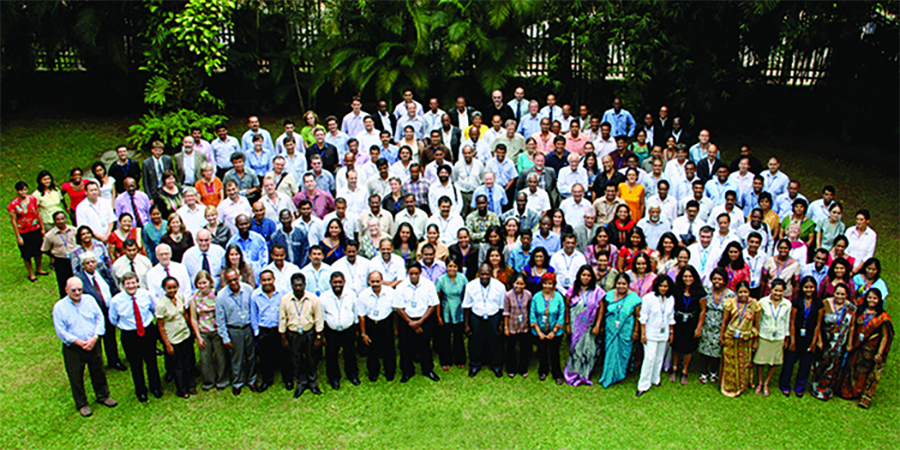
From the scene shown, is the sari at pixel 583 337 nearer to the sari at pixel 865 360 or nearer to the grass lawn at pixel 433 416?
the grass lawn at pixel 433 416

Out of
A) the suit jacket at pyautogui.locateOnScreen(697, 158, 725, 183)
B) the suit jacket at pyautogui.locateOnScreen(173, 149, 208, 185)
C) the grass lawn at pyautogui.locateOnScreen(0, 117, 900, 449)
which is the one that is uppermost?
the suit jacket at pyautogui.locateOnScreen(173, 149, 208, 185)

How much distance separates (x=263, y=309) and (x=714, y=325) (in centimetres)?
569

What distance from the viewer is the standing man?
7836 mm

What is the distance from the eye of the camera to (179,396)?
861 cm

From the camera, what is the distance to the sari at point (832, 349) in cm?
846

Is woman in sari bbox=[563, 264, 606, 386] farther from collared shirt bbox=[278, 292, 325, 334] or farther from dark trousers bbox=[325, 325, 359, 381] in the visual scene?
collared shirt bbox=[278, 292, 325, 334]

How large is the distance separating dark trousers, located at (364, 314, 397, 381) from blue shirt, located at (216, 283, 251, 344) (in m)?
1.43

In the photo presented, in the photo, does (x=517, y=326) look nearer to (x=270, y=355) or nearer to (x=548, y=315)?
(x=548, y=315)

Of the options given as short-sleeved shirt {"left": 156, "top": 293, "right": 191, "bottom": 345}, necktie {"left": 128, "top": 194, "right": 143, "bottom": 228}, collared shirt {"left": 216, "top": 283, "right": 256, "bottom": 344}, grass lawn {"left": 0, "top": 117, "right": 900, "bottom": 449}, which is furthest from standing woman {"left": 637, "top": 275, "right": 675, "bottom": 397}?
necktie {"left": 128, "top": 194, "right": 143, "bottom": 228}

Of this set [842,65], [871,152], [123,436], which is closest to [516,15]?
[842,65]

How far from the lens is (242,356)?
8625 millimetres

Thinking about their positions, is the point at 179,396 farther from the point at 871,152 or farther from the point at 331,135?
the point at 871,152

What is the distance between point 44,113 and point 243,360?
1310cm

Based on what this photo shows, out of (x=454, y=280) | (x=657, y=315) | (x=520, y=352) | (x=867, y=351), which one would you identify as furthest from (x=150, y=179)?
(x=867, y=351)
